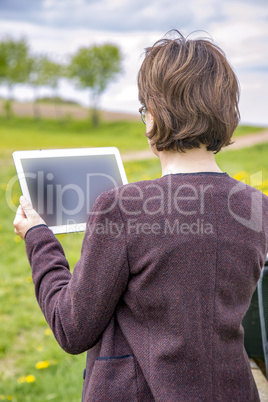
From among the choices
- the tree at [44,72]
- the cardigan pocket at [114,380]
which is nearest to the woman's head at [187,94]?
the cardigan pocket at [114,380]

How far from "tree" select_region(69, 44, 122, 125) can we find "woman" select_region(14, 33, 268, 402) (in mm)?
37992

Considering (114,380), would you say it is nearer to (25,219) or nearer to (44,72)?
(25,219)

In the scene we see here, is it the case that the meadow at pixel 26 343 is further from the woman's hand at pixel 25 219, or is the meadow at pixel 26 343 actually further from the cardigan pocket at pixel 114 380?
the cardigan pocket at pixel 114 380

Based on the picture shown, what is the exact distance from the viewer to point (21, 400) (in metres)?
2.60

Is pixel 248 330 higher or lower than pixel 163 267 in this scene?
lower

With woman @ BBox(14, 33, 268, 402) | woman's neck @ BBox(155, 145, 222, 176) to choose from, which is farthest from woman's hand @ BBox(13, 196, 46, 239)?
woman's neck @ BBox(155, 145, 222, 176)

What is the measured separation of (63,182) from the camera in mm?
1566

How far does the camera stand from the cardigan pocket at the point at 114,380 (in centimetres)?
119

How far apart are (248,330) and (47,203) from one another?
44.9 inches

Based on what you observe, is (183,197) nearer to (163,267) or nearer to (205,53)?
(163,267)

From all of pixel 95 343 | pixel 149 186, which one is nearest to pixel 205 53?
pixel 149 186

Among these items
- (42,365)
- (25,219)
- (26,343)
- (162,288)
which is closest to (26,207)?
(25,219)

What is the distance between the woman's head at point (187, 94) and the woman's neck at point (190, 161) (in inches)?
0.8

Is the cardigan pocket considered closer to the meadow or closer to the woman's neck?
the woman's neck
